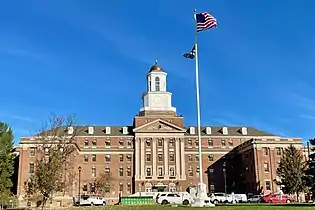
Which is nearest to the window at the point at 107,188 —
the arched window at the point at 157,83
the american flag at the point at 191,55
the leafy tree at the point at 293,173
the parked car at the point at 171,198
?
the arched window at the point at 157,83

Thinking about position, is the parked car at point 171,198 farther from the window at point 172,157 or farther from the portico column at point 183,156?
the window at point 172,157

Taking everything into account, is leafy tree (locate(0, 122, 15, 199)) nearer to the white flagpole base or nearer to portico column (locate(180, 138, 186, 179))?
the white flagpole base

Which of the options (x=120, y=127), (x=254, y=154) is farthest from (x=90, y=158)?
(x=254, y=154)

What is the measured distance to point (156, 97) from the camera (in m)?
92.4

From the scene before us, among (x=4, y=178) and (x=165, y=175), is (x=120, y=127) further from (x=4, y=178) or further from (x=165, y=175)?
(x=4, y=178)

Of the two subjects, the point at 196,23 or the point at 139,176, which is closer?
the point at 196,23

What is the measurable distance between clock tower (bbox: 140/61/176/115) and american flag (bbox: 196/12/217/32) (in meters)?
56.5

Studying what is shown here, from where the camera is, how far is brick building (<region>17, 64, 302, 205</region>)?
88188mm

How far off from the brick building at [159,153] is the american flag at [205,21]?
5208cm

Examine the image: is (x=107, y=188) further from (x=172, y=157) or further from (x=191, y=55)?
(x=191, y=55)

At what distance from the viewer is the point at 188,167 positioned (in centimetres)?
9206

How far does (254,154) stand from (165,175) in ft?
61.7

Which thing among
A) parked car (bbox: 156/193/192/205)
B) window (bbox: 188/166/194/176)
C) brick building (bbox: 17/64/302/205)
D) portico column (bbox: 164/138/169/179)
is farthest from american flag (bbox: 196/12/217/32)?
window (bbox: 188/166/194/176)

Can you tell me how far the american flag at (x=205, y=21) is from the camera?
34938 millimetres
